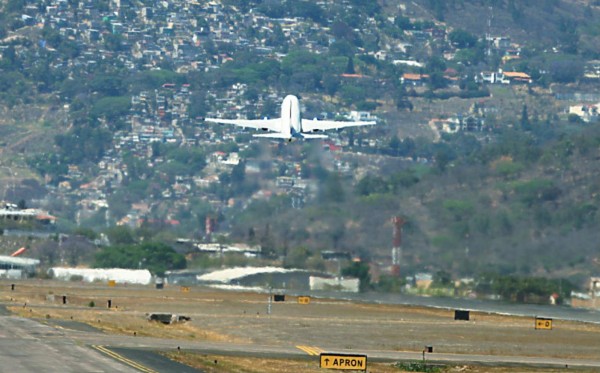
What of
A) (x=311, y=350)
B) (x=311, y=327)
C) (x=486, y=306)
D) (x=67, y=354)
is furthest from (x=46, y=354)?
(x=486, y=306)

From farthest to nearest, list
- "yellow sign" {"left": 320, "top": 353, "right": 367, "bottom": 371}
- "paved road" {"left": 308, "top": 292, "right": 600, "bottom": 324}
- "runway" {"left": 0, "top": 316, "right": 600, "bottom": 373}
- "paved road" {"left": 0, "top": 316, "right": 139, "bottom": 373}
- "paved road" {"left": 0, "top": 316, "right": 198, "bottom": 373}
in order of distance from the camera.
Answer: "paved road" {"left": 308, "top": 292, "right": 600, "bottom": 324}, "yellow sign" {"left": 320, "top": 353, "right": 367, "bottom": 371}, "runway" {"left": 0, "top": 316, "right": 600, "bottom": 373}, "paved road" {"left": 0, "top": 316, "right": 198, "bottom": 373}, "paved road" {"left": 0, "top": 316, "right": 139, "bottom": 373}

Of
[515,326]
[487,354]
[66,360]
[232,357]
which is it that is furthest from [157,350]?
[515,326]

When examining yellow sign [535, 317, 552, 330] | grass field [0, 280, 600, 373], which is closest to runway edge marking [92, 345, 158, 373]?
grass field [0, 280, 600, 373]

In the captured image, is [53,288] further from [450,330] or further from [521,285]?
[450,330]

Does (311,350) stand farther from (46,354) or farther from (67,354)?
(46,354)

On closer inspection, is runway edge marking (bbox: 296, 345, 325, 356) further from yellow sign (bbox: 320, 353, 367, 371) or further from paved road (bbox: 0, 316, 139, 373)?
paved road (bbox: 0, 316, 139, 373)

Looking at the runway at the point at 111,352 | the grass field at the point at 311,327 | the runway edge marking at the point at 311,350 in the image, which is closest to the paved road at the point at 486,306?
the grass field at the point at 311,327

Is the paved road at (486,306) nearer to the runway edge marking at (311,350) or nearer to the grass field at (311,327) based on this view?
the grass field at (311,327)
